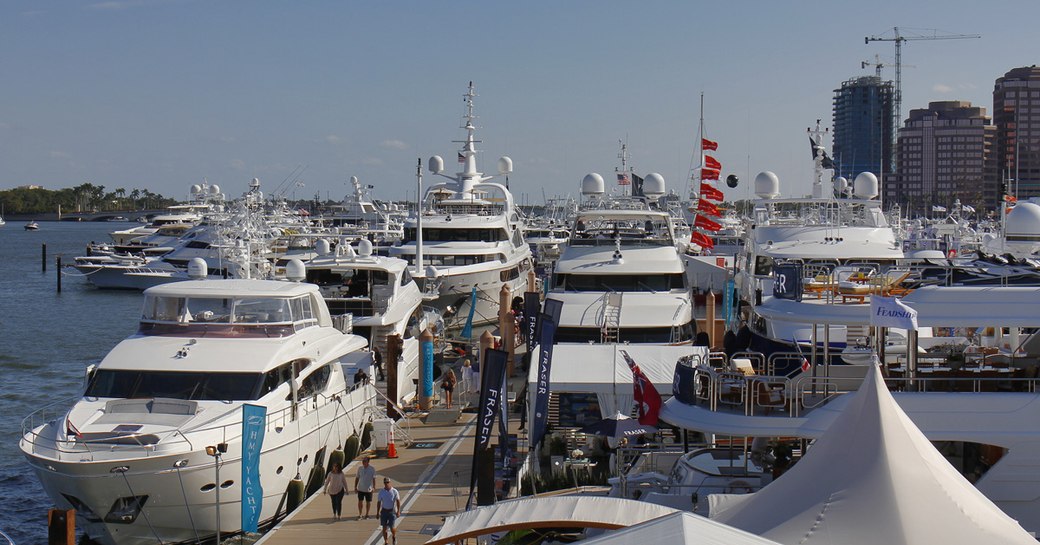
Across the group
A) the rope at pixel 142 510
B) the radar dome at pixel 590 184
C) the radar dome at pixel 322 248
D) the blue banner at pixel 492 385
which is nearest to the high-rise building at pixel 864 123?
the radar dome at pixel 590 184

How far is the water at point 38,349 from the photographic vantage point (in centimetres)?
2012

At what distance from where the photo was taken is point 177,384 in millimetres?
17359

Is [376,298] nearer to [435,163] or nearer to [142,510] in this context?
[142,510]

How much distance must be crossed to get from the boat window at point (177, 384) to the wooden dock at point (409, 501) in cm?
207

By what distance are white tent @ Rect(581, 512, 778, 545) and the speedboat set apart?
8.89 metres

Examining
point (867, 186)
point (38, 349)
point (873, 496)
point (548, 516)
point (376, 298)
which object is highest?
point (867, 186)

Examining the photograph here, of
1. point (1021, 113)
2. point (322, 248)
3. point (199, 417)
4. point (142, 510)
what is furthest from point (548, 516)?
point (1021, 113)

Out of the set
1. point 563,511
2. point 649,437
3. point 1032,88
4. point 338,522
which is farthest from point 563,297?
point 1032,88

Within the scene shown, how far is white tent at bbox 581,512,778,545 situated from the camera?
741 cm

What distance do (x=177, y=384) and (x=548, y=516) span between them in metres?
8.96

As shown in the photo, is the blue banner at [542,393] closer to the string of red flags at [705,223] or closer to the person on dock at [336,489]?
the person on dock at [336,489]

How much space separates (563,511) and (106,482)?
7.73 m

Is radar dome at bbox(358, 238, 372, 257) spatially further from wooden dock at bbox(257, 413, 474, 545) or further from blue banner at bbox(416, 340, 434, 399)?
wooden dock at bbox(257, 413, 474, 545)

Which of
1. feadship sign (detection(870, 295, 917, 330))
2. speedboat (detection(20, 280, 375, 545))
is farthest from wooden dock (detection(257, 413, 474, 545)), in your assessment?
feadship sign (detection(870, 295, 917, 330))
